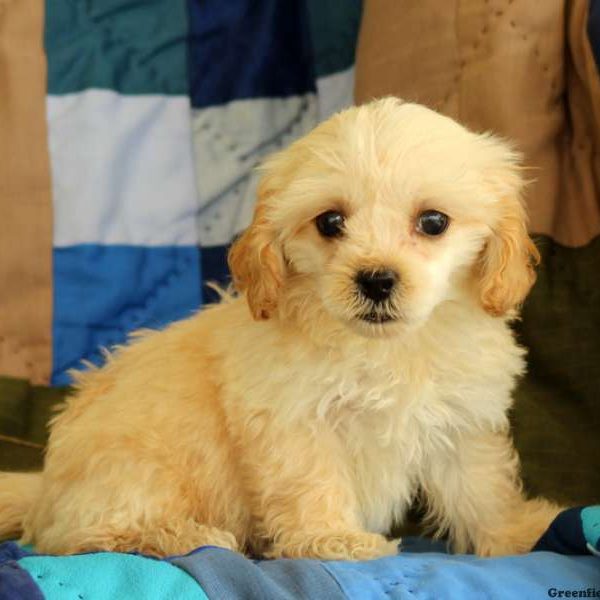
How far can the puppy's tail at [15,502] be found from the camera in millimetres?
2188

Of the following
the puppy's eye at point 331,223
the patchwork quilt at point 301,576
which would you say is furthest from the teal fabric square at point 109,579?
the puppy's eye at point 331,223

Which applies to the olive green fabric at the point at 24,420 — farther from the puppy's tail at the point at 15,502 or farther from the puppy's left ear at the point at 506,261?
the puppy's left ear at the point at 506,261

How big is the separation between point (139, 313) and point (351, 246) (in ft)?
3.92

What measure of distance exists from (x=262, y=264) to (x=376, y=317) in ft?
0.85

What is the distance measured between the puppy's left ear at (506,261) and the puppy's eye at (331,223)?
0.29 metres

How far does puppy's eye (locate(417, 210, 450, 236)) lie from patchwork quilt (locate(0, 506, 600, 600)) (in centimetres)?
59

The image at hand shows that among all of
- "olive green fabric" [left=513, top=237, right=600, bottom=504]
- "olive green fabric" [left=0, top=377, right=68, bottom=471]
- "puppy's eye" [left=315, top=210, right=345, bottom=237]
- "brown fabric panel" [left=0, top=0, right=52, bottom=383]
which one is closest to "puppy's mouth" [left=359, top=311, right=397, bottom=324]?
"puppy's eye" [left=315, top=210, right=345, bottom=237]

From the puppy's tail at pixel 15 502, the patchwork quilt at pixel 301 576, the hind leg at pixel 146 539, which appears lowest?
the puppy's tail at pixel 15 502

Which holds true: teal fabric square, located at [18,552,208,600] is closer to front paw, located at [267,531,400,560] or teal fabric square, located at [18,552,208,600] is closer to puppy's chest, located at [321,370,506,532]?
front paw, located at [267,531,400,560]

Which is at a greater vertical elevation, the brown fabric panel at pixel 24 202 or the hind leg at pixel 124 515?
the brown fabric panel at pixel 24 202

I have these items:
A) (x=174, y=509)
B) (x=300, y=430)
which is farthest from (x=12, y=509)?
(x=300, y=430)

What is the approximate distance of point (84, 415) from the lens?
6.99ft

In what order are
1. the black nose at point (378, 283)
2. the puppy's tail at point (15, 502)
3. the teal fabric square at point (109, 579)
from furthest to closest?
1. the puppy's tail at point (15, 502)
2. the black nose at point (378, 283)
3. the teal fabric square at point (109, 579)

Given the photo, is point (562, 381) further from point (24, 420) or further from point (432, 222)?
point (24, 420)
